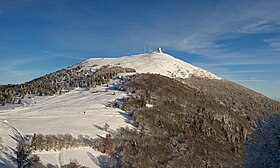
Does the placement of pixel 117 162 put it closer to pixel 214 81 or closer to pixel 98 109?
pixel 98 109

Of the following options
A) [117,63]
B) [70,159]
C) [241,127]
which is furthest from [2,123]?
[117,63]

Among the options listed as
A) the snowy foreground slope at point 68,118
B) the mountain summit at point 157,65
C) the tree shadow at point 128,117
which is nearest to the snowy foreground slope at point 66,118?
the snowy foreground slope at point 68,118

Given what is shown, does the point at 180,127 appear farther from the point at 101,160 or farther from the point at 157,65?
the point at 157,65

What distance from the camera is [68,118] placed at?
43750 mm

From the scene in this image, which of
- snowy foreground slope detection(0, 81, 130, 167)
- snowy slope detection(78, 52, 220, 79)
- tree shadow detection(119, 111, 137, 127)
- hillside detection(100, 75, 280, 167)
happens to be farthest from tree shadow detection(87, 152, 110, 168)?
snowy slope detection(78, 52, 220, 79)

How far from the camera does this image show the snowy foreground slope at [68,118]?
106 ft

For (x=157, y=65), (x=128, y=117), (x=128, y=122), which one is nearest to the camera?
(x=128, y=122)

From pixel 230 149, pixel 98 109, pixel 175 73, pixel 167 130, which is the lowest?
pixel 230 149

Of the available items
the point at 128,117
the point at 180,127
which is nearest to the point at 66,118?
the point at 128,117

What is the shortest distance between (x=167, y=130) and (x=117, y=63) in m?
55.4

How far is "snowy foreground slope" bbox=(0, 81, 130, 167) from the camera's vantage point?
32.3 meters

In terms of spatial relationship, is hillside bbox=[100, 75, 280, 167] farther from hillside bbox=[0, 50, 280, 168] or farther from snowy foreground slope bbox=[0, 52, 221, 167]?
snowy foreground slope bbox=[0, 52, 221, 167]

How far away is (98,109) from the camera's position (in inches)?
1946

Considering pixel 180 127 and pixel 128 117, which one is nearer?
pixel 128 117
